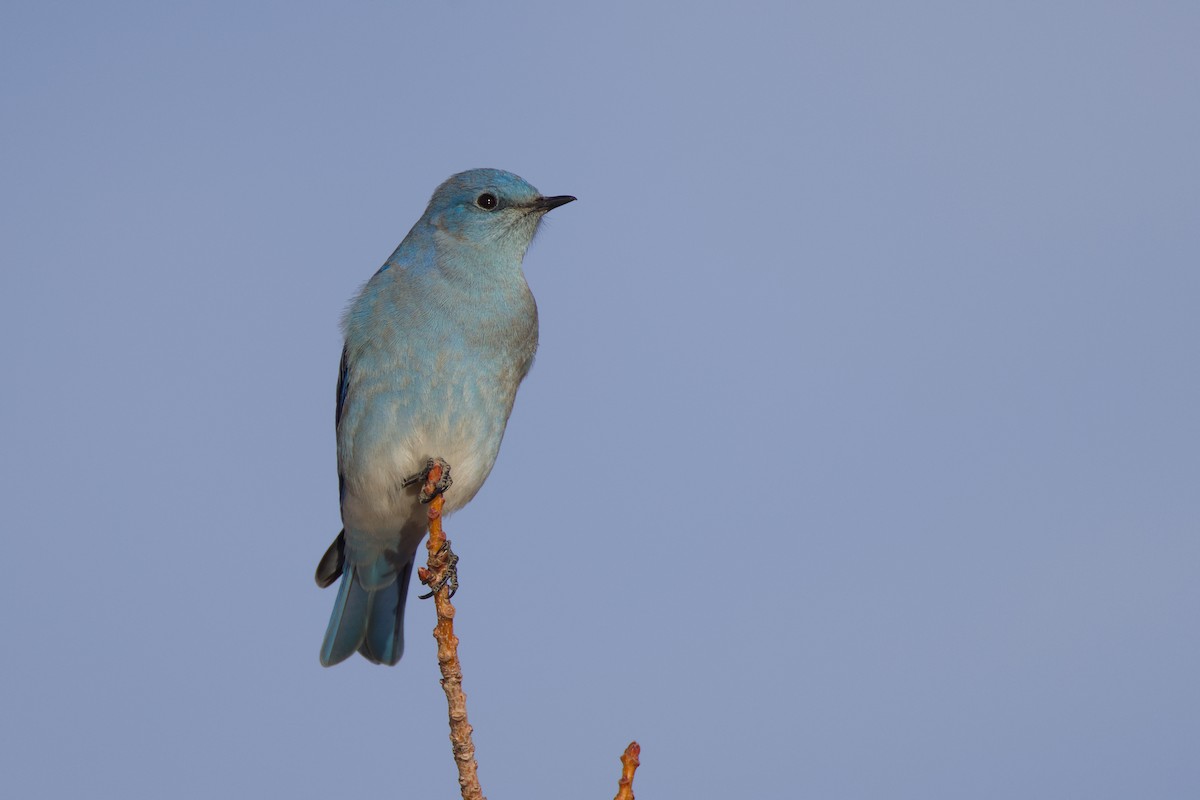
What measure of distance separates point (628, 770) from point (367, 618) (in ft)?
13.3

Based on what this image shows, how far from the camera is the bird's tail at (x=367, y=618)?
7.09 m

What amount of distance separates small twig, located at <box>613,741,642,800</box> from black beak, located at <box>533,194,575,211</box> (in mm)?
3849

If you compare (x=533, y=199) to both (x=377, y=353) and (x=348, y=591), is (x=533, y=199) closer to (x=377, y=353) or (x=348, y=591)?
(x=377, y=353)

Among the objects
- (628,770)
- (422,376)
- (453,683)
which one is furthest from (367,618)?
(628,770)

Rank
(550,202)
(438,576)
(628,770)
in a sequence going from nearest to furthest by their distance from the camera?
1. (628,770)
2. (438,576)
3. (550,202)

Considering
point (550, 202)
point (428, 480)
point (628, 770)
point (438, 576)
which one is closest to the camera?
point (628, 770)

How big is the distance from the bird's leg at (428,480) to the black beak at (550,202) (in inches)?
59.5

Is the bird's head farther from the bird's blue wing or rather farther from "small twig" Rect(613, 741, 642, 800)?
"small twig" Rect(613, 741, 642, 800)

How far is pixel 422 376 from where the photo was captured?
20.1 ft

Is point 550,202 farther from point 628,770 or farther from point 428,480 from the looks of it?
point 628,770

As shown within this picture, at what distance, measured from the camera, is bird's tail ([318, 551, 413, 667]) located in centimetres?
709

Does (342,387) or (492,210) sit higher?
(492,210)

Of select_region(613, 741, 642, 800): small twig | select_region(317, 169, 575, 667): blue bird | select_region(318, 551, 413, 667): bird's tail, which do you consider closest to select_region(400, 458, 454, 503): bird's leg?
select_region(317, 169, 575, 667): blue bird

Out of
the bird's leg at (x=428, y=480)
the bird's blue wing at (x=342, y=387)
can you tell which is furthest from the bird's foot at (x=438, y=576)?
the bird's blue wing at (x=342, y=387)
